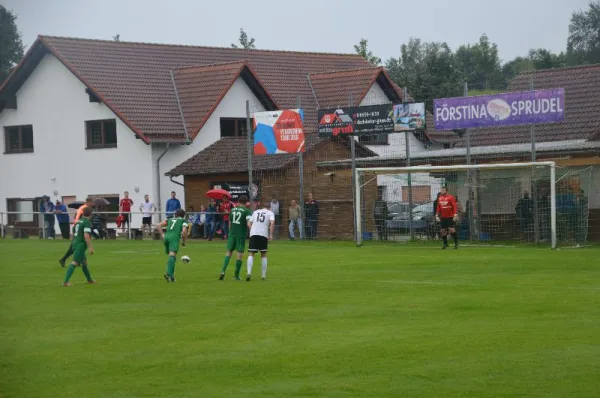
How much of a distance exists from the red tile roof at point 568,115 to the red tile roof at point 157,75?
30.8 ft

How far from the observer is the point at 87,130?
54.1 metres

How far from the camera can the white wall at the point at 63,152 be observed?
5266cm

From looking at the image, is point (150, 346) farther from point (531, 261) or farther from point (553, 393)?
point (531, 261)

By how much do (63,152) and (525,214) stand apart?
26.8m

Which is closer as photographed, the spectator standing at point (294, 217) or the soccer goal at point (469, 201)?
the soccer goal at point (469, 201)

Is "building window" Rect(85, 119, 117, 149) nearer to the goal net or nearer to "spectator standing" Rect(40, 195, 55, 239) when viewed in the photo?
"spectator standing" Rect(40, 195, 55, 239)

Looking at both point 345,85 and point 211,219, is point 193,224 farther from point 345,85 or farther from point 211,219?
point 345,85

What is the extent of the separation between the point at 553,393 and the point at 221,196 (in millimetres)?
34859

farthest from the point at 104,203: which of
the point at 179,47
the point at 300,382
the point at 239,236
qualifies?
the point at 300,382

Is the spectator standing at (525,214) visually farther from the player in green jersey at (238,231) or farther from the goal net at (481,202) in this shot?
the player in green jersey at (238,231)

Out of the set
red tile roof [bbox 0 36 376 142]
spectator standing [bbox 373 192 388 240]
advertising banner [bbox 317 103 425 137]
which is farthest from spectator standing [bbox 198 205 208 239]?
spectator standing [bbox 373 192 388 240]

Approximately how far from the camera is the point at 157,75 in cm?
5625

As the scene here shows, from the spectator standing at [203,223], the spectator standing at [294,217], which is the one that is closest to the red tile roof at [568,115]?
the spectator standing at [294,217]

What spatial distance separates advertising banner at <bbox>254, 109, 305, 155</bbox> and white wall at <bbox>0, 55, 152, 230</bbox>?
1023 centimetres
